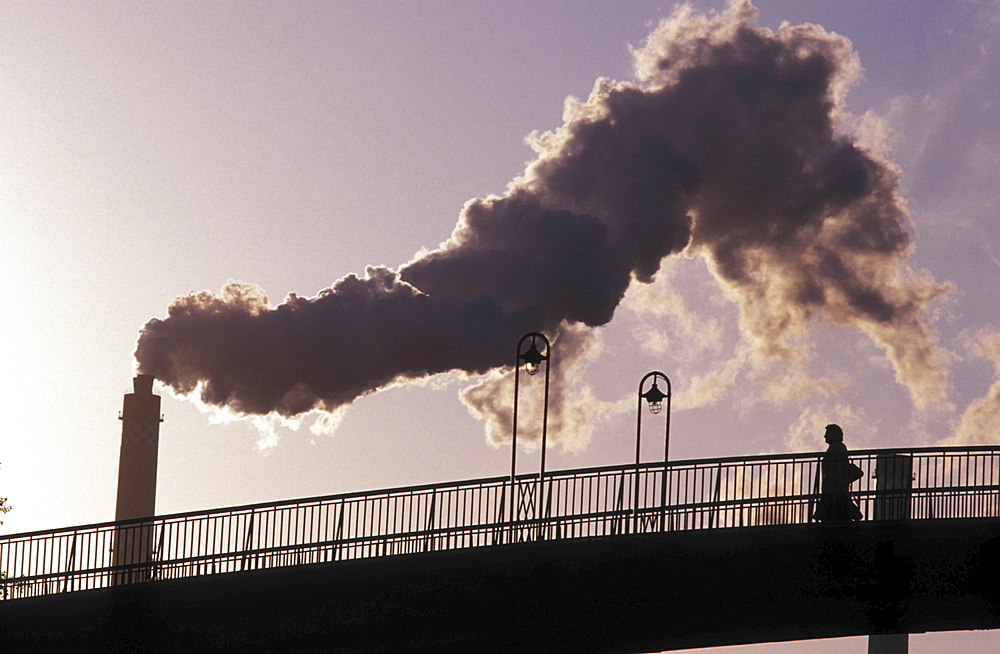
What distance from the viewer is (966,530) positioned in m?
26.6

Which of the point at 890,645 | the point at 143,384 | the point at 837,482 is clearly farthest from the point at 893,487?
the point at 143,384

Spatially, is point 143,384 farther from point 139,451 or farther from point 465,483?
point 465,483

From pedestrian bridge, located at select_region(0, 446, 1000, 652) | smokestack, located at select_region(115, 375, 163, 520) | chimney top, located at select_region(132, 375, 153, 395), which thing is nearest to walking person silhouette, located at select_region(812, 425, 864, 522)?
pedestrian bridge, located at select_region(0, 446, 1000, 652)

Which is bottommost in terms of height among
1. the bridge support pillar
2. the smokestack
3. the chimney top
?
the bridge support pillar

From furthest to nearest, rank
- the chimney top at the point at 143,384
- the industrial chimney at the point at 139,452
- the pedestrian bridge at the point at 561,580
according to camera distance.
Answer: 1. the chimney top at the point at 143,384
2. the industrial chimney at the point at 139,452
3. the pedestrian bridge at the point at 561,580

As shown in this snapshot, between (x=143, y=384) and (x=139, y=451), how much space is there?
77.5 inches

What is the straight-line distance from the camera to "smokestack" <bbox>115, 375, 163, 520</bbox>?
1661 inches

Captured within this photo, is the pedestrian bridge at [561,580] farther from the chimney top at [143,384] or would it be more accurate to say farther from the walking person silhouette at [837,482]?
the chimney top at [143,384]

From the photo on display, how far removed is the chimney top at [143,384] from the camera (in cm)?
4297

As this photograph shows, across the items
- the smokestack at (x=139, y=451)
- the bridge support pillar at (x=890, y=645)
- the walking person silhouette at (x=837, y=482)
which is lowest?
the bridge support pillar at (x=890, y=645)

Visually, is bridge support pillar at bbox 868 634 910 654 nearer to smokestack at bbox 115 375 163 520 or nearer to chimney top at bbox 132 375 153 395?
smokestack at bbox 115 375 163 520

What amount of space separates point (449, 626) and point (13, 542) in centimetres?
706

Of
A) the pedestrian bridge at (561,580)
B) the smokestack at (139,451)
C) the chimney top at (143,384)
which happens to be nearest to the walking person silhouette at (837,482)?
the pedestrian bridge at (561,580)

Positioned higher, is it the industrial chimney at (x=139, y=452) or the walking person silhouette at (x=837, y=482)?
the industrial chimney at (x=139, y=452)
